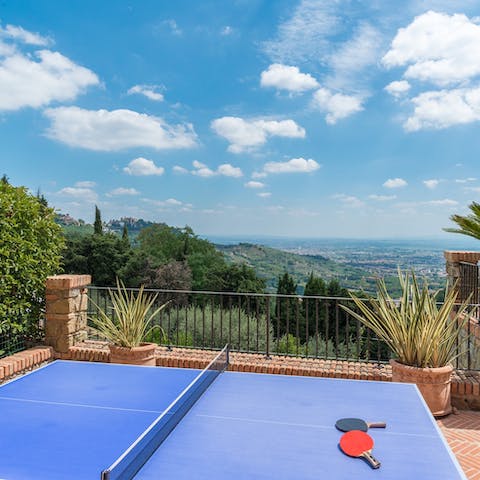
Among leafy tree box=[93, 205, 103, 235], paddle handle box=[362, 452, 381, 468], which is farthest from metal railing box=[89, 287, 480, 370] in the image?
leafy tree box=[93, 205, 103, 235]

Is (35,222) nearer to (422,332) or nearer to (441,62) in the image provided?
(422,332)

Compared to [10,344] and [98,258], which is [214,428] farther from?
[98,258]

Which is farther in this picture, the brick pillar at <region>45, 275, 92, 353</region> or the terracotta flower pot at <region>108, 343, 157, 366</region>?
the brick pillar at <region>45, 275, 92, 353</region>

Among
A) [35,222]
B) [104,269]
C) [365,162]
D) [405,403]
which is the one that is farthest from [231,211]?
[405,403]

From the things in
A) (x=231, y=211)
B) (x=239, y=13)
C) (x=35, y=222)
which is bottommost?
(x=35, y=222)

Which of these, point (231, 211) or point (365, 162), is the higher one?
point (365, 162)

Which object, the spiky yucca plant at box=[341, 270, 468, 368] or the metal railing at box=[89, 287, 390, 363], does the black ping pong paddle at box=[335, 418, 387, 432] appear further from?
the spiky yucca plant at box=[341, 270, 468, 368]

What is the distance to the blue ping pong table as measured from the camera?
5.51ft

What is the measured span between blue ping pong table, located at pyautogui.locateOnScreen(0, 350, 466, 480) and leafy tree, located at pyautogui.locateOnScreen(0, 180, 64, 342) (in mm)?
2437

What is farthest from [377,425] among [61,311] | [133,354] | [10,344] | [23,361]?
[10,344]

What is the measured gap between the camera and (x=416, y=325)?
14.8 feet

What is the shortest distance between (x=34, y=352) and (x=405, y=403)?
4.34m

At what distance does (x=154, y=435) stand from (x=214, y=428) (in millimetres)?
297

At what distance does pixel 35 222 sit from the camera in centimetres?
553
